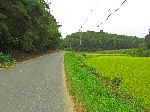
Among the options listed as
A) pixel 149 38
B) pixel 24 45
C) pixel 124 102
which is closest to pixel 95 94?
pixel 124 102

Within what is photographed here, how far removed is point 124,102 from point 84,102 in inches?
57.9

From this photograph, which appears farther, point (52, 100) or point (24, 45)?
point (24, 45)

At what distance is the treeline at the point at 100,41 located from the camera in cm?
15475

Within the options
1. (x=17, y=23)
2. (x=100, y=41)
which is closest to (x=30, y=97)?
(x=17, y=23)

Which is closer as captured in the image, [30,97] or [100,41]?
[30,97]

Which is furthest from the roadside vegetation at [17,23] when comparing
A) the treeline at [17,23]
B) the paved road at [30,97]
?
the paved road at [30,97]

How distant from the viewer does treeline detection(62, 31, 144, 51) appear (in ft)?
508

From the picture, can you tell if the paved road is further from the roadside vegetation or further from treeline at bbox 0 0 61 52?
treeline at bbox 0 0 61 52

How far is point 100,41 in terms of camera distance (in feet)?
533

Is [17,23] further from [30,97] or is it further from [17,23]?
[30,97]

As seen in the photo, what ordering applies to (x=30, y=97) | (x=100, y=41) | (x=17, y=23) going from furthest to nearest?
1. (x=100, y=41)
2. (x=17, y=23)
3. (x=30, y=97)

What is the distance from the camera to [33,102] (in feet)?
44.8

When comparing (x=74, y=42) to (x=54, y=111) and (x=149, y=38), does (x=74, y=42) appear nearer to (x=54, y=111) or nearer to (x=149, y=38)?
(x=149, y=38)

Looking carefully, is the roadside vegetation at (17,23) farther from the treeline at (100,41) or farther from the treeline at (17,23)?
the treeline at (100,41)
